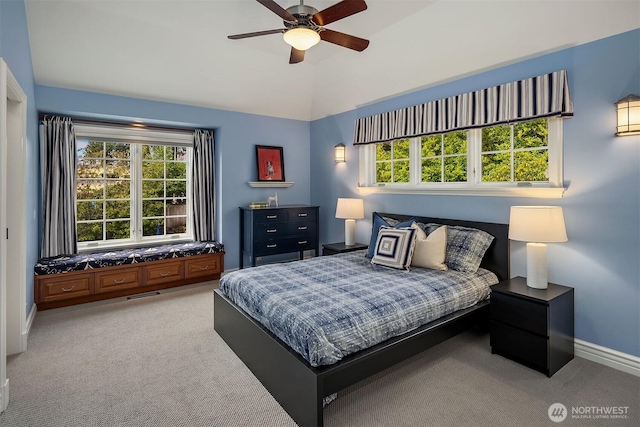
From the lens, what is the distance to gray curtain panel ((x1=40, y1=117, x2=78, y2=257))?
157 inches

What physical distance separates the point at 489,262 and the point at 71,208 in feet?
15.9

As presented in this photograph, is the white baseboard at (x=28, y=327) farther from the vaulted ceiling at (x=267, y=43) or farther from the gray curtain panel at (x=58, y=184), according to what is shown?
the vaulted ceiling at (x=267, y=43)

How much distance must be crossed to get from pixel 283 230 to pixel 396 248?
2.24m

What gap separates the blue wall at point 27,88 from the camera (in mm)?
2502

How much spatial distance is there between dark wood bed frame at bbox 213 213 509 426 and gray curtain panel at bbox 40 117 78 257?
2.33m

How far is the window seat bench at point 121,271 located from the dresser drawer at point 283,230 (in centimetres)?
62

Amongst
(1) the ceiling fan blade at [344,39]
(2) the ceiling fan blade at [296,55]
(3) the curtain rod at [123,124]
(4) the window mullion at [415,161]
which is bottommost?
(4) the window mullion at [415,161]

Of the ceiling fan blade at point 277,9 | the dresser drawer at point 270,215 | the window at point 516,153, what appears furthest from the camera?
the dresser drawer at point 270,215

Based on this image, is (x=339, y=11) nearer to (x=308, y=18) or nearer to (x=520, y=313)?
(x=308, y=18)

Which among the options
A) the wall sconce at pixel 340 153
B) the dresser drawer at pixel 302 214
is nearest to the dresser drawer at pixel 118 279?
the dresser drawer at pixel 302 214

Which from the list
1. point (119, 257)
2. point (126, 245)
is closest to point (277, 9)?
point (119, 257)

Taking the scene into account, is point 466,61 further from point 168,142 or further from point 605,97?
point 168,142

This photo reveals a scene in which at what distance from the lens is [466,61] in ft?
11.2

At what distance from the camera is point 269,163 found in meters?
5.53
